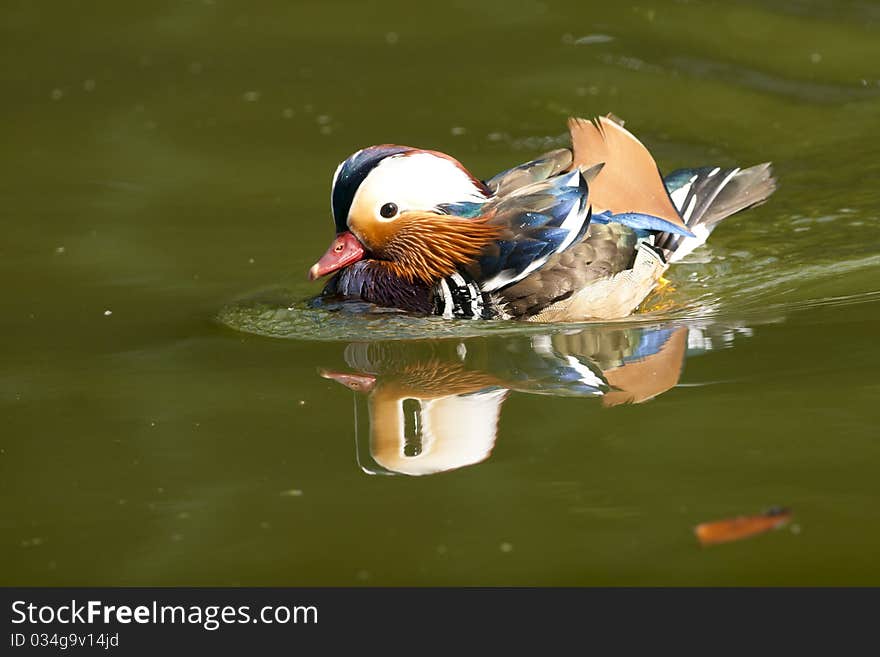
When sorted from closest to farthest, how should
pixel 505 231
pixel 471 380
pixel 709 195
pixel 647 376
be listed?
pixel 647 376, pixel 471 380, pixel 505 231, pixel 709 195

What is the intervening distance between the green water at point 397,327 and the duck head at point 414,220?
0.32 metres

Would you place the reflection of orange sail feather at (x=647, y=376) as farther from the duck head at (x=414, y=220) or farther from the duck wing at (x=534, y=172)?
the duck wing at (x=534, y=172)

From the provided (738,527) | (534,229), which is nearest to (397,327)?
(534,229)

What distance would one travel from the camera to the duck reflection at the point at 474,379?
463 cm

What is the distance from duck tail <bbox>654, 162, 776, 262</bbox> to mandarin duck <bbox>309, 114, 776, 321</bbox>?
360 millimetres

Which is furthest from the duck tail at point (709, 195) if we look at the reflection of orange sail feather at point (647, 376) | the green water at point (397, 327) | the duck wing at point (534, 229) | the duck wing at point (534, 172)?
the reflection of orange sail feather at point (647, 376)

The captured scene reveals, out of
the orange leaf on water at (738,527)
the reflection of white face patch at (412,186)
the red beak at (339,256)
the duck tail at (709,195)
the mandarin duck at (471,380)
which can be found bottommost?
the orange leaf on water at (738,527)

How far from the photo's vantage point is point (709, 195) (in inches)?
282

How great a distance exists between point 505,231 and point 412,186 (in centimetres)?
46

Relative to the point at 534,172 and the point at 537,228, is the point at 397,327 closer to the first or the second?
the point at 537,228

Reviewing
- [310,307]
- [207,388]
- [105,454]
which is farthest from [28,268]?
[105,454]

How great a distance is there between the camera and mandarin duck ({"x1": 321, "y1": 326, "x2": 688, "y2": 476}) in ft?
15.2

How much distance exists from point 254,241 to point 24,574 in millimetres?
4266

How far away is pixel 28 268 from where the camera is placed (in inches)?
293
